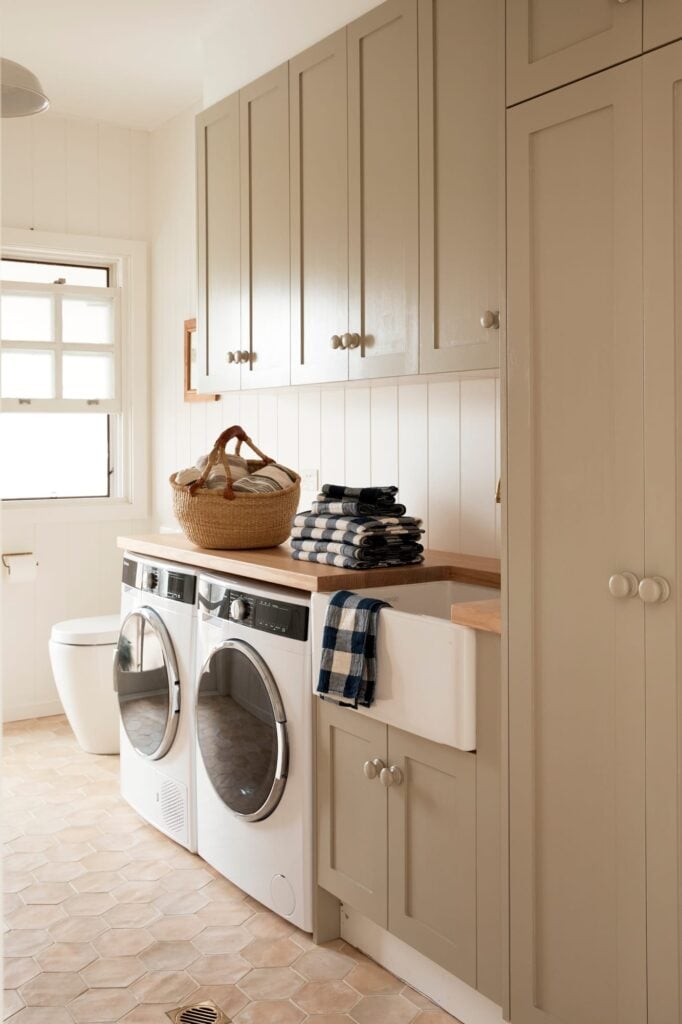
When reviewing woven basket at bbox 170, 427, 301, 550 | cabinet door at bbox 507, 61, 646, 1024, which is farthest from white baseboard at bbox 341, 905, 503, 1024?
woven basket at bbox 170, 427, 301, 550

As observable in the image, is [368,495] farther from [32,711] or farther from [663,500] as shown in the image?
[32,711]

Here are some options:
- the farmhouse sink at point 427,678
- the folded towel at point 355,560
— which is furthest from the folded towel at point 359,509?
the farmhouse sink at point 427,678

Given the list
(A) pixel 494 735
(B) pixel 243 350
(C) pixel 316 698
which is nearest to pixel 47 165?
(B) pixel 243 350

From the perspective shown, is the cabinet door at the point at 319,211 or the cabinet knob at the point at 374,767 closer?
the cabinet knob at the point at 374,767

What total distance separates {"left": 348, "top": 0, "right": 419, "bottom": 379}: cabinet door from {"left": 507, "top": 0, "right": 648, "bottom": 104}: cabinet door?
0.65 meters

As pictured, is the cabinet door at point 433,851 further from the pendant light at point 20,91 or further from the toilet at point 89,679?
the toilet at point 89,679

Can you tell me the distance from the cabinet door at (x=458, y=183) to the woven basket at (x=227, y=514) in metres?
0.79

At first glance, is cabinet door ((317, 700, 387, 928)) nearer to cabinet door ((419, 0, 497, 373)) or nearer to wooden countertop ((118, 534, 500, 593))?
wooden countertop ((118, 534, 500, 593))

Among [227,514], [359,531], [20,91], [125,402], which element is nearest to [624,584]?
[359,531]

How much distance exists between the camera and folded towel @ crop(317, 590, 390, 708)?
79.8 inches

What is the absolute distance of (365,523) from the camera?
2389 mm

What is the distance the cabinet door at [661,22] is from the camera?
1.38m

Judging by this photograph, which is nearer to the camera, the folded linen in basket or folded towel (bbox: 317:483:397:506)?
folded towel (bbox: 317:483:397:506)

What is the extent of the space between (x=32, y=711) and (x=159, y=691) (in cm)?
167
